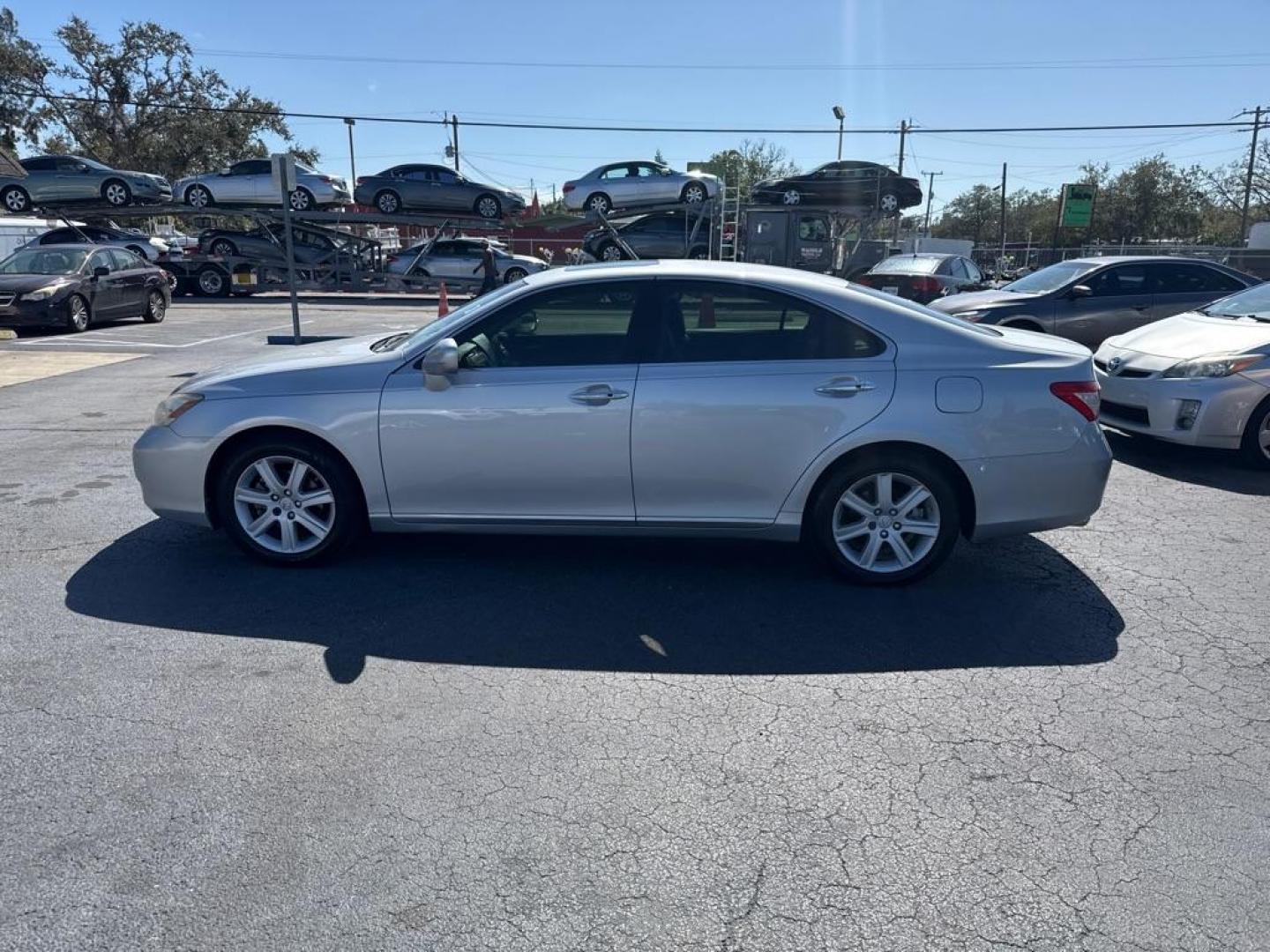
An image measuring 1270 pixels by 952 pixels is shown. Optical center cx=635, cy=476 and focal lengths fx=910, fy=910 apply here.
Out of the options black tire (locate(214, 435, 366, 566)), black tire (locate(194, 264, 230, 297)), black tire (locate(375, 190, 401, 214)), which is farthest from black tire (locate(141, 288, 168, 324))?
black tire (locate(214, 435, 366, 566))

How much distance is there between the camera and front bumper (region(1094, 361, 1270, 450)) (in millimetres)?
6879

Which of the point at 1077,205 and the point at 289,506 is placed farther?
the point at 1077,205

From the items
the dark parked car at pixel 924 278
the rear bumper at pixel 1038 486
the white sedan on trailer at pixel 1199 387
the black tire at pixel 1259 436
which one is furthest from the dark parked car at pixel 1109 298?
the rear bumper at pixel 1038 486

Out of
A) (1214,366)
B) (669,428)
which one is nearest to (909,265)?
(1214,366)

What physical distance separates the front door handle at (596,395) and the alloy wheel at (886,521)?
122cm

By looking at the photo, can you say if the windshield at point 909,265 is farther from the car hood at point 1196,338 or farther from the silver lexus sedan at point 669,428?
the silver lexus sedan at point 669,428

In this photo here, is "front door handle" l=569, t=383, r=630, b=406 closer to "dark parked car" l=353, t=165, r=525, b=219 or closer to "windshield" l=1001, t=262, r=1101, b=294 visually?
"windshield" l=1001, t=262, r=1101, b=294

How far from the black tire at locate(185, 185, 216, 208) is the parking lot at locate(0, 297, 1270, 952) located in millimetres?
23780

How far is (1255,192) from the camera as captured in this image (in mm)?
54438

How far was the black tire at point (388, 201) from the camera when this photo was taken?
2562 cm

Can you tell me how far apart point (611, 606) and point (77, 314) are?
50.7ft

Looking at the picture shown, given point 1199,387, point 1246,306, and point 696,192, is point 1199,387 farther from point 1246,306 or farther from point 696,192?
point 696,192

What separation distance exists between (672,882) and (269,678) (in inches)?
76.2

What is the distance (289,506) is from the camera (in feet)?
15.4
